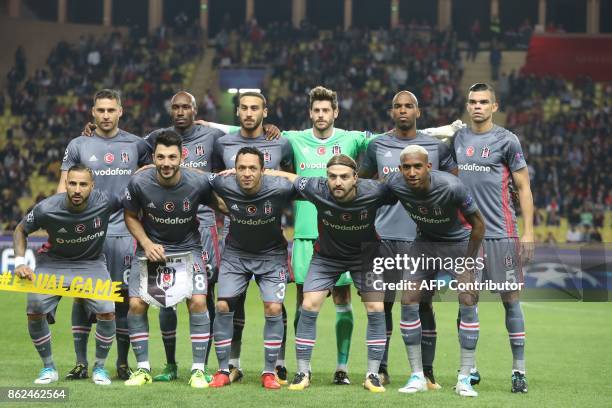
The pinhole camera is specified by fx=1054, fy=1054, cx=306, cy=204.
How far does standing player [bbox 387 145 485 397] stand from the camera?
7.39m

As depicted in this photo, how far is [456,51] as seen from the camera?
1260 inches

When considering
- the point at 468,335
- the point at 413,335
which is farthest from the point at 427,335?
the point at 468,335

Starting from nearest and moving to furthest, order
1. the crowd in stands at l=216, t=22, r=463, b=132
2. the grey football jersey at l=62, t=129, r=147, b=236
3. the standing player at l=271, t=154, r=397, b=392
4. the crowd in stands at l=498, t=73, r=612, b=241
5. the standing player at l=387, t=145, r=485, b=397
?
the standing player at l=387, t=145, r=485, b=397 → the standing player at l=271, t=154, r=397, b=392 → the grey football jersey at l=62, t=129, r=147, b=236 → the crowd in stands at l=498, t=73, r=612, b=241 → the crowd in stands at l=216, t=22, r=463, b=132

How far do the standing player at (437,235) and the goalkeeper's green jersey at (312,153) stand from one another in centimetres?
91

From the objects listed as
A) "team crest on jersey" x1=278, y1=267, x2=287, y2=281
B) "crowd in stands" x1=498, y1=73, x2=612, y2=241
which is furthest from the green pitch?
"crowd in stands" x1=498, y1=73, x2=612, y2=241

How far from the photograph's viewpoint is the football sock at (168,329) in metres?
8.28

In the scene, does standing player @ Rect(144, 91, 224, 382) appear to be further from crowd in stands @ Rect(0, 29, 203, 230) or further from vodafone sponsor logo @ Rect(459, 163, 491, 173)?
crowd in stands @ Rect(0, 29, 203, 230)

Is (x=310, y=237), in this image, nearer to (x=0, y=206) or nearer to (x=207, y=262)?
(x=207, y=262)

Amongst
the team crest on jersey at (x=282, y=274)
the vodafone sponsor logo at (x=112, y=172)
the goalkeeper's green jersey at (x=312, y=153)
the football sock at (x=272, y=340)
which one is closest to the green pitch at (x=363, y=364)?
the football sock at (x=272, y=340)

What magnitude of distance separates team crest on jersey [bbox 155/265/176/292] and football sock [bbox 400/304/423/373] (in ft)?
5.64

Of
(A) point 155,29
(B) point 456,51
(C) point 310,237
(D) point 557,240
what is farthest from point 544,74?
(C) point 310,237

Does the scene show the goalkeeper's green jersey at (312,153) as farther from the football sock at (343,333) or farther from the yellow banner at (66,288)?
the yellow banner at (66,288)

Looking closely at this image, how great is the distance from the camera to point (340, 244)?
7.82 m

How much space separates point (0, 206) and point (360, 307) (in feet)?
39.1
